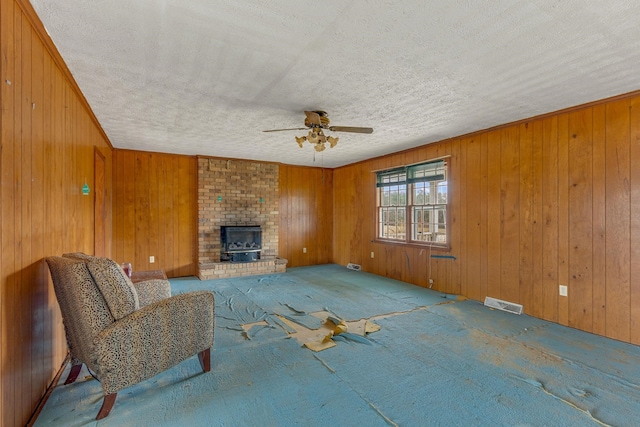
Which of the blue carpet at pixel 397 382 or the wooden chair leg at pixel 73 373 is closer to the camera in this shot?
the blue carpet at pixel 397 382

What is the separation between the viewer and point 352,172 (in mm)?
6812

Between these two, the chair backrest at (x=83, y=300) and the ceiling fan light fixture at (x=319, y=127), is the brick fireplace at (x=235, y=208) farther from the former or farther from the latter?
the chair backrest at (x=83, y=300)

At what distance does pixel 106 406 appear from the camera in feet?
5.93

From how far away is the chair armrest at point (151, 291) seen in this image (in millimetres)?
2666

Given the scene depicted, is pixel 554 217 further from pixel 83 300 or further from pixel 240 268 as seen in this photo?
pixel 240 268

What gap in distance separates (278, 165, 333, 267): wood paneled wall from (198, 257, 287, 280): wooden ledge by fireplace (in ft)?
2.19

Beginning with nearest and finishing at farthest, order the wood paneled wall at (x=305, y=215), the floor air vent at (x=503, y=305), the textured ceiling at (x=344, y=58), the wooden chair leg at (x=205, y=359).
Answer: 1. the textured ceiling at (x=344, y=58)
2. the wooden chair leg at (x=205, y=359)
3. the floor air vent at (x=503, y=305)
4. the wood paneled wall at (x=305, y=215)

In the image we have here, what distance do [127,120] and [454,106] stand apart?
3911 mm

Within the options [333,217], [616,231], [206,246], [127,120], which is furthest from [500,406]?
[333,217]

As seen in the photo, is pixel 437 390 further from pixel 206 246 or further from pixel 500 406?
pixel 206 246

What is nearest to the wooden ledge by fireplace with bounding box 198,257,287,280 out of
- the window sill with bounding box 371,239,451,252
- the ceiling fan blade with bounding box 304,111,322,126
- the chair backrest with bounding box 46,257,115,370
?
the window sill with bounding box 371,239,451,252

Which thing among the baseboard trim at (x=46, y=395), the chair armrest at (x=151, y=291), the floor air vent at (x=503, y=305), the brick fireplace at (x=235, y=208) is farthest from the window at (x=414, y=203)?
the baseboard trim at (x=46, y=395)

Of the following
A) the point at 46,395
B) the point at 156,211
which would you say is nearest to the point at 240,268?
the point at 156,211

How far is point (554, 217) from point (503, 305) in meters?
1.27
